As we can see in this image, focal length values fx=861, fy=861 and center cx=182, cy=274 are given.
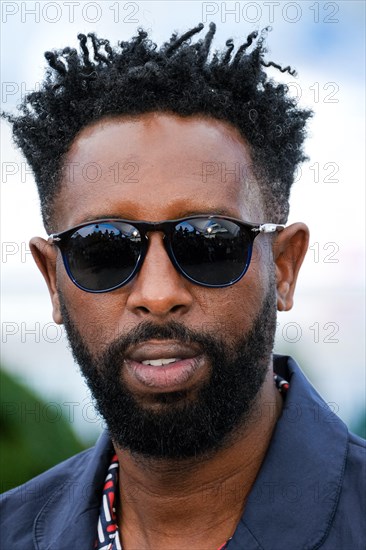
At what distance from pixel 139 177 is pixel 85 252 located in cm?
36

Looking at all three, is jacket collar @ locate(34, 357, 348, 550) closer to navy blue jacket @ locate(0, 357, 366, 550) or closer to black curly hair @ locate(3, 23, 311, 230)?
navy blue jacket @ locate(0, 357, 366, 550)

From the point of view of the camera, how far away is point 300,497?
3059 mm

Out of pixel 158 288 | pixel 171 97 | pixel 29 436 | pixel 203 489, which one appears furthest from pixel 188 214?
pixel 29 436

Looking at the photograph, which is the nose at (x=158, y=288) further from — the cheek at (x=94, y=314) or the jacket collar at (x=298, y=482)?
the jacket collar at (x=298, y=482)

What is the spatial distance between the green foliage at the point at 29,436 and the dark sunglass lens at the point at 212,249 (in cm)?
282

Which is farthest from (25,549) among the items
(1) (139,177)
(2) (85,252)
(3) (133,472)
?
(1) (139,177)

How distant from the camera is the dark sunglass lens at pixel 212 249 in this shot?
122 inches

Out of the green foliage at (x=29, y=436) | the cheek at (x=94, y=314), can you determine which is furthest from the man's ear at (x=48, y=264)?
the green foliage at (x=29, y=436)

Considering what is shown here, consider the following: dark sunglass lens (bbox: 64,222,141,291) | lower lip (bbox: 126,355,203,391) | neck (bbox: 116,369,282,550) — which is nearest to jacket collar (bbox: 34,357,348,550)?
neck (bbox: 116,369,282,550)

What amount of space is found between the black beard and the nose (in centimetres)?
6

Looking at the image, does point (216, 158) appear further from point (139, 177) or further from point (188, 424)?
point (188, 424)

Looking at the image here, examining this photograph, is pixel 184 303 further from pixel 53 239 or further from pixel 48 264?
pixel 48 264

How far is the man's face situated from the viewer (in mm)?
3072

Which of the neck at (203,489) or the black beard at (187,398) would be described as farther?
the neck at (203,489)
